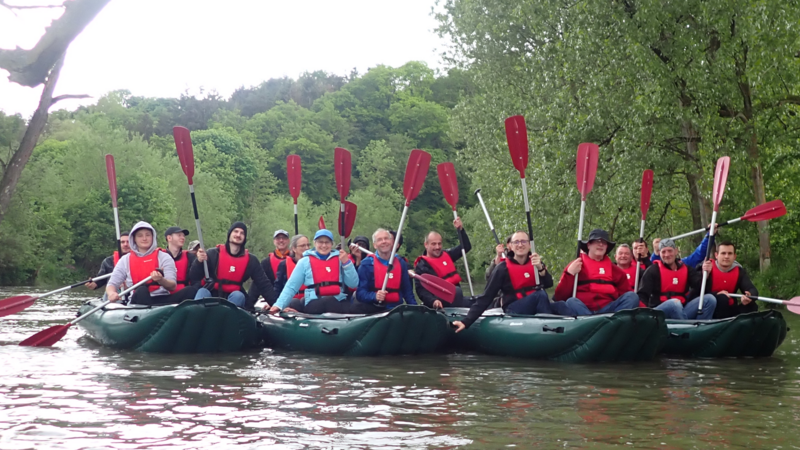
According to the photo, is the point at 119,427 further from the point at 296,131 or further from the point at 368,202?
the point at 296,131

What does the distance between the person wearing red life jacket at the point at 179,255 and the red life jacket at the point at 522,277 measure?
3465mm

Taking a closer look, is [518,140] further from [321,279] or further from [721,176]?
[321,279]

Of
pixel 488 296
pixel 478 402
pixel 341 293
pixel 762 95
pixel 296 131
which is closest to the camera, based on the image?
pixel 478 402

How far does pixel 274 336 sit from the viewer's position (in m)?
8.93

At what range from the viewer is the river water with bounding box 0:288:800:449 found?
184 inches

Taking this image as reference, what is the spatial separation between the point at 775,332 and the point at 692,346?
30.1 inches

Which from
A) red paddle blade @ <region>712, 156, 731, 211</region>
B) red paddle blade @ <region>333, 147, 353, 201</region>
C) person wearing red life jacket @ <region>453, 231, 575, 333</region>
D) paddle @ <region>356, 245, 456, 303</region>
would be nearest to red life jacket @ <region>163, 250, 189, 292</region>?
red paddle blade @ <region>333, 147, 353, 201</region>

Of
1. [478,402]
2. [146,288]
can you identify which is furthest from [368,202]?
[478,402]

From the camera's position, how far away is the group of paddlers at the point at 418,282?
316 inches

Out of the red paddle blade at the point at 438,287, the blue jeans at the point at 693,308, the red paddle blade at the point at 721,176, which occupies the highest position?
the red paddle blade at the point at 721,176

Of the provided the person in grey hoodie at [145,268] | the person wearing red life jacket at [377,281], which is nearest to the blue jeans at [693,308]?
the person wearing red life jacket at [377,281]

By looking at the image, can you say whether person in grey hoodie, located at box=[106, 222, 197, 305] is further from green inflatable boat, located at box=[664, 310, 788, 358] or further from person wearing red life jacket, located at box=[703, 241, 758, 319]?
Result: person wearing red life jacket, located at box=[703, 241, 758, 319]

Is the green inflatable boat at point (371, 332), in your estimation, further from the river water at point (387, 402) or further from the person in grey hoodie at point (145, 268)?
the person in grey hoodie at point (145, 268)

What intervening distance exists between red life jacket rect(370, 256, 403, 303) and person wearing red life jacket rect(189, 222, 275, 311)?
1294 mm
